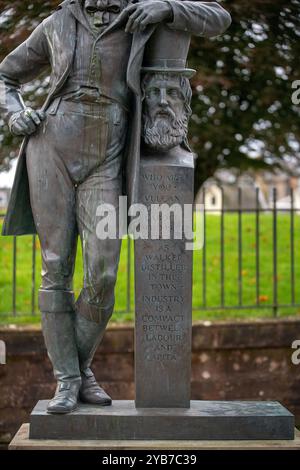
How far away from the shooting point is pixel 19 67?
518cm

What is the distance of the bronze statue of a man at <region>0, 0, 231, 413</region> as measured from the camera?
4891 mm

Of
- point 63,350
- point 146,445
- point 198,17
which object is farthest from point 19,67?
point 146,445

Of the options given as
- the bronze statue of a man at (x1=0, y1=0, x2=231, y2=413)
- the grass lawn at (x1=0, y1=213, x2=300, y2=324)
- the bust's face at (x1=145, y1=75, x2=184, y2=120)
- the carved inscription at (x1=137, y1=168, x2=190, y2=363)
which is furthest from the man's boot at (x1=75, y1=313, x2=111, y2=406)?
the grass lawn at (x1=0, y1=213, x2=300, y2=324)

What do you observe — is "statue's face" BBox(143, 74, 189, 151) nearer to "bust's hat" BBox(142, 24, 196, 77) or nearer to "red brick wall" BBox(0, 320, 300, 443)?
"bust's hat" BBox(142, 24, 196, 77)

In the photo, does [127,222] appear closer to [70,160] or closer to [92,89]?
[70,160]

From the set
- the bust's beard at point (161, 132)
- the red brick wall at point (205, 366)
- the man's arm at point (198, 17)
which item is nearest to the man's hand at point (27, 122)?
the bust's beard at point (161, 132)

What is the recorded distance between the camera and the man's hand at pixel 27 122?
4.95 metres

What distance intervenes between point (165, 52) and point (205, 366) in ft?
12.8

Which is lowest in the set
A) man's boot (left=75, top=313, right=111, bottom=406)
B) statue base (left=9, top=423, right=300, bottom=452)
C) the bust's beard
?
statue base (left=9, top=423, right=300, bottom=452)

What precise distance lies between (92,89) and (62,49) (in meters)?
0.30

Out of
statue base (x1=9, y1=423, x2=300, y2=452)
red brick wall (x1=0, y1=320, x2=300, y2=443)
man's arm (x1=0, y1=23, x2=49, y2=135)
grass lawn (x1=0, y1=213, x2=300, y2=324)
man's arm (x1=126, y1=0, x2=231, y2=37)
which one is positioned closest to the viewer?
statue base (x1=9, y1=423, x2=300, y2=452)

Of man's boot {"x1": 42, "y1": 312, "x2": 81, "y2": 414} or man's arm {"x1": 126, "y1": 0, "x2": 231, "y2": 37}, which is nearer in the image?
man's arm {"x1": 126, "y1": 0, "x2": 231, "y2": 37}

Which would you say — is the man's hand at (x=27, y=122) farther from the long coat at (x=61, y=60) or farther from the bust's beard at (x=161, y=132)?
the bust's beard at (x=161, y=132)
